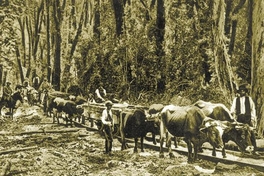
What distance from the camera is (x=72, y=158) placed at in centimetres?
572

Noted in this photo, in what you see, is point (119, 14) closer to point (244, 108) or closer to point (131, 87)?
point (131, 87)

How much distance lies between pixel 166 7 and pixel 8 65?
3037mm

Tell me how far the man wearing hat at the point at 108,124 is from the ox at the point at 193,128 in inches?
32.9

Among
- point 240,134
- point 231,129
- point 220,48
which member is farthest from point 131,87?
point 240,134

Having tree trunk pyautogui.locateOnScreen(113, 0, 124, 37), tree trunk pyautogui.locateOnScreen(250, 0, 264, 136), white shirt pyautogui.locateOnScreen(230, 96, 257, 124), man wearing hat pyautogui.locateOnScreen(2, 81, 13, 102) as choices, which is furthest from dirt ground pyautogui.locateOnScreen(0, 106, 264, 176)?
tree trunk pyautogui.locateOnScreen(113, 0, 124, 37)

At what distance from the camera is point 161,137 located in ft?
17.7

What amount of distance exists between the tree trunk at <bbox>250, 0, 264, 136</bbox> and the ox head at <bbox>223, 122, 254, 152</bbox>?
0.19 meters

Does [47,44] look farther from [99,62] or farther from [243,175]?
[243,175]

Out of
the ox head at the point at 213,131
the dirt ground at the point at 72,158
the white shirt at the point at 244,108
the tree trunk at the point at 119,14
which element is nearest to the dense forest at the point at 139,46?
the tree trunk at the point at 119,14

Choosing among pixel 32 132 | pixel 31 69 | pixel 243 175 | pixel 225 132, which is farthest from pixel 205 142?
pixel 31 69

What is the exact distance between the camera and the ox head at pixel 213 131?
486cm

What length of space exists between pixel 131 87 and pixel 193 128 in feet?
4.55

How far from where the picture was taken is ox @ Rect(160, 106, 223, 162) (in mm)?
4879

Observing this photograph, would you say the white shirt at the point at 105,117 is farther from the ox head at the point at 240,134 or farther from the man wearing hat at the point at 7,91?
the man wearing hat at the point at 7,91
